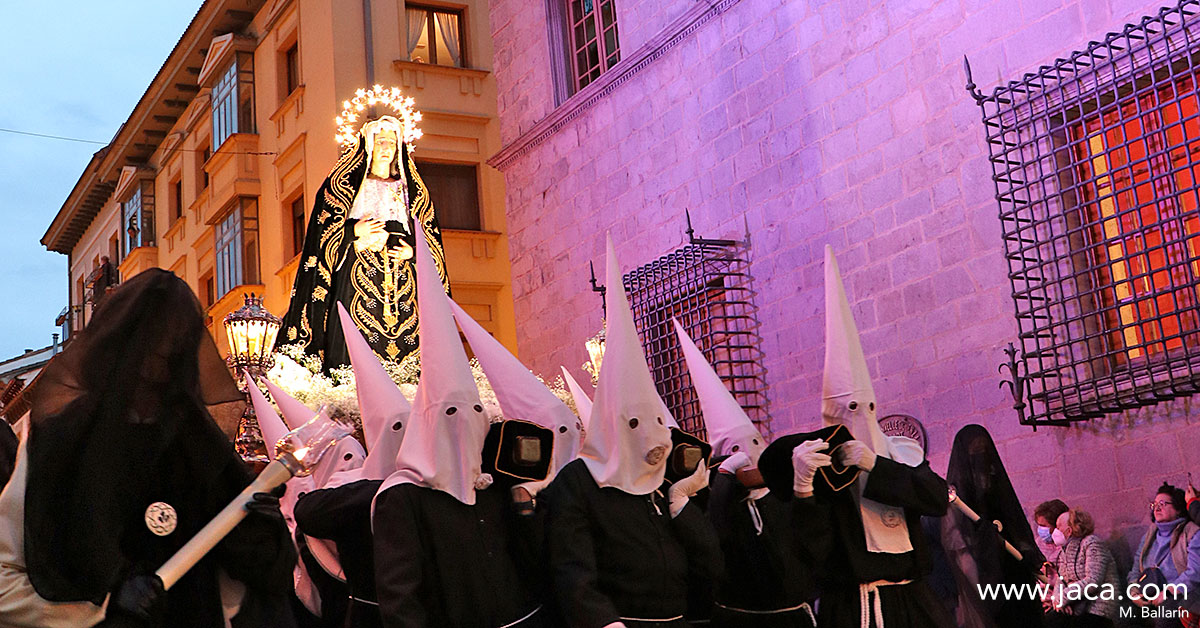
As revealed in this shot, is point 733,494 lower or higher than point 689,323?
lower

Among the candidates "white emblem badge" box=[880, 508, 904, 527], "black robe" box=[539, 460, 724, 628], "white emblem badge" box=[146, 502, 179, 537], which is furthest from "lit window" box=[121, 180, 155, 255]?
"white emblem badge" box=[146, 502, 179, 537]

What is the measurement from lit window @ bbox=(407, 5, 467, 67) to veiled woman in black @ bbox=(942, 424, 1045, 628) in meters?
13.2

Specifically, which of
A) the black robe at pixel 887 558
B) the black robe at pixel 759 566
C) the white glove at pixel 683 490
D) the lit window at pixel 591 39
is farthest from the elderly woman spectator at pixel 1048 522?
the lit window at pixel 591 39

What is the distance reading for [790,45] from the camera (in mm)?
10188

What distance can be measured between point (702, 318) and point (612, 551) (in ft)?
19.4

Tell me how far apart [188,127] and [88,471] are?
2166 centimetres

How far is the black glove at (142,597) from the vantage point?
319cm

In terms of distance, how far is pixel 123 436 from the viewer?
3328 millimetres

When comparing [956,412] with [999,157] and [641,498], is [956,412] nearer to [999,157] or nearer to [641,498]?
[999,157]

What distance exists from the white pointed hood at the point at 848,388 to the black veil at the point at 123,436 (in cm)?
287

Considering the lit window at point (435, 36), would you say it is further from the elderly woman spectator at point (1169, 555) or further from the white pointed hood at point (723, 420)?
the elderly woman spectator at point (1169, 555)

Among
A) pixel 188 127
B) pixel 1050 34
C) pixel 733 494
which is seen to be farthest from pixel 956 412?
pixel 188 127

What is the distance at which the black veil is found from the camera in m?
3.19

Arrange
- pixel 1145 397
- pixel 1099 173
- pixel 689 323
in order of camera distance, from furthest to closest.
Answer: pixel 689 323 → pixel 1099 173 → pixel 1145 397
